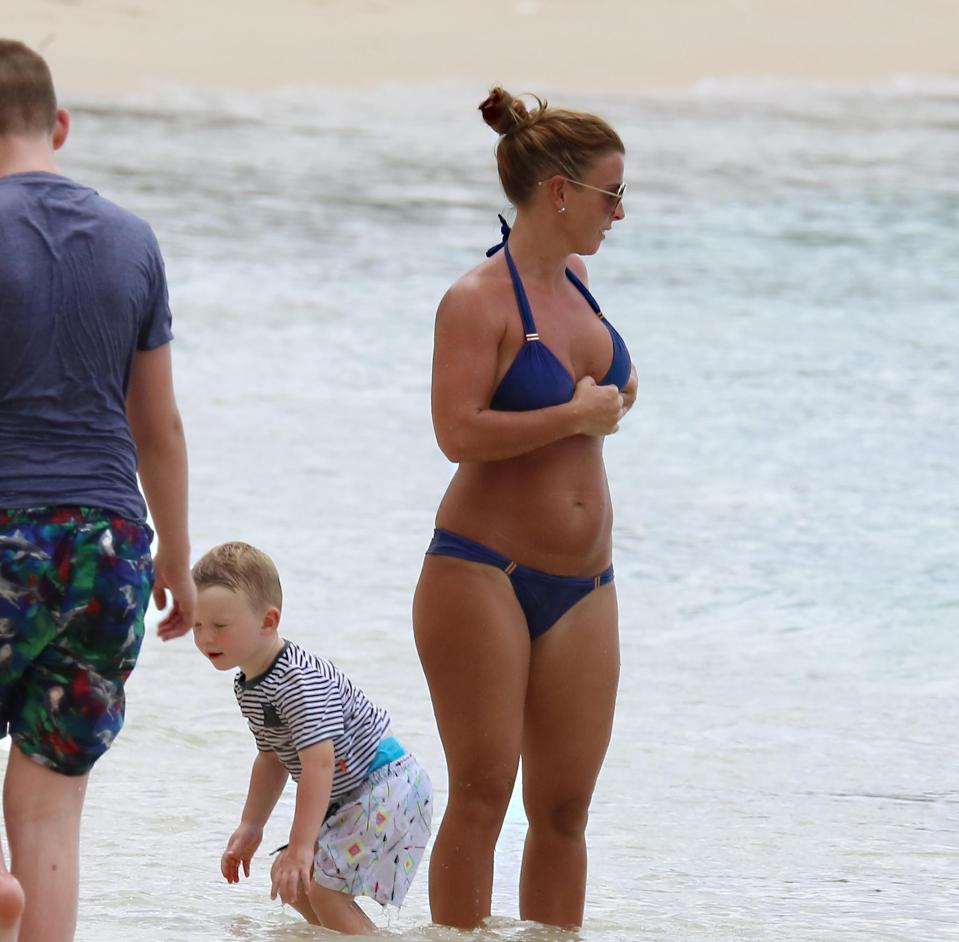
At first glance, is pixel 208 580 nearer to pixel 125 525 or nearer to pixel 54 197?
pixel 125 525

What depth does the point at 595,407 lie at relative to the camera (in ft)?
11.5

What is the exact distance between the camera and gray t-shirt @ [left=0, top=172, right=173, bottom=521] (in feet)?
9.42

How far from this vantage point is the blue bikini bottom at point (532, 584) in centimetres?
361

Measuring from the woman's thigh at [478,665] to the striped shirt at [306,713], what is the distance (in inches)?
7.0

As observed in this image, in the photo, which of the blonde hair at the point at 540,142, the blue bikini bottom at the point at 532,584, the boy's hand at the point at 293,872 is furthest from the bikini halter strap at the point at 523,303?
the boy's hand at the point at 293,872

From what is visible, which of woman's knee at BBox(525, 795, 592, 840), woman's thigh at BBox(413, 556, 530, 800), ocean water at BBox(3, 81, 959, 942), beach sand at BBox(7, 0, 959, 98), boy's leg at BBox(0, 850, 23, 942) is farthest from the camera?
beach sand at BBox(7, 0, 959, 98)

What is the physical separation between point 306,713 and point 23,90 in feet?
4.06

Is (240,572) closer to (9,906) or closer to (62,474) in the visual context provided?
(62,474)

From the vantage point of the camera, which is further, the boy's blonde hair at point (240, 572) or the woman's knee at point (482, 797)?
the woman's knee at point (482, 797)

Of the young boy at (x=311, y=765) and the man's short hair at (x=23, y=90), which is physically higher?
the man's short hair at (x=23, y=90)

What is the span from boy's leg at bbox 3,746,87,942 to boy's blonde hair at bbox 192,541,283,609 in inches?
22.1

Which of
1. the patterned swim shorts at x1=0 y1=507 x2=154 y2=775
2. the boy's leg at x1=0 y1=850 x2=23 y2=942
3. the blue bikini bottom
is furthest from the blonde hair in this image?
the boy's leg at x1=0 y1=850 x2=23 y2=942

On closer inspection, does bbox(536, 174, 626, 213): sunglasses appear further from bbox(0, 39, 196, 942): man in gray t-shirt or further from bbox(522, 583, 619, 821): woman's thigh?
bbox(0, 39, 196, 942): man in gray t-shirt

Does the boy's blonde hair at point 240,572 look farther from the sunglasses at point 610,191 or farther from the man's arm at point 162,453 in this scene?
the sunglasses at point 610,191
